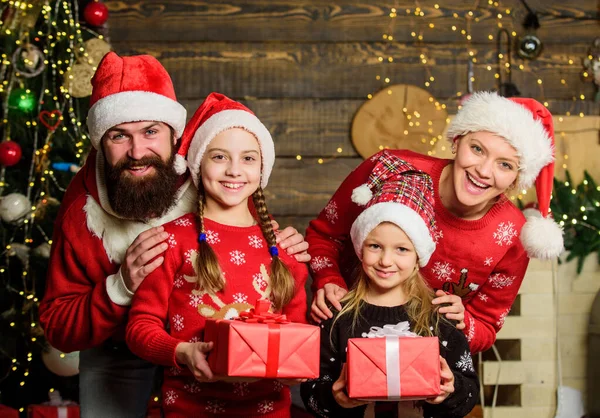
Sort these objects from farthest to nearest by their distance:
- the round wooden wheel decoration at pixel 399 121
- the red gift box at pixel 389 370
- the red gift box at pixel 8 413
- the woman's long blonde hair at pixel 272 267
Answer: the round wooden wheel decoration at pixel 399 121, the red gift box at pixel 8 413, the woman's long blonde hair at pixel 272 267, the red gift box at pixel 389 370

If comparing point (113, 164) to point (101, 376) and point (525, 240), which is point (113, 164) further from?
point (525, 240)

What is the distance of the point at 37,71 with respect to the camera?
3912 millimetres

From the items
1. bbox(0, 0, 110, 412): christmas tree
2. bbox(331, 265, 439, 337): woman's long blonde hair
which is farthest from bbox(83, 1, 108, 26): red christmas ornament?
bbox(331, 265, 439, 337): woman's long blonde hair

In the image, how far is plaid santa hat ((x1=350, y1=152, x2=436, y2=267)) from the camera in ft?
7.75

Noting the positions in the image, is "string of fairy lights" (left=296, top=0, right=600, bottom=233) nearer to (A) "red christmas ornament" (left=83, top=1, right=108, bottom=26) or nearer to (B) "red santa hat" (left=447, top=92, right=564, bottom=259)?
(A) "red christmas ornament" (left=83, top=1, right=108, bottom=26)

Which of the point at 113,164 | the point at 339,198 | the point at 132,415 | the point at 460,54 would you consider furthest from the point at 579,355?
the point at 113,164

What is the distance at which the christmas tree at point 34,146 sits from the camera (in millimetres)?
3830

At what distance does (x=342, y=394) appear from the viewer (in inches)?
84.8

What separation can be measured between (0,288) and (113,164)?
65.3 inches

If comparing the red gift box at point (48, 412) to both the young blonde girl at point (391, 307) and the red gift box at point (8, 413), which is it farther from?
the young blonde girl at point (391, 307)

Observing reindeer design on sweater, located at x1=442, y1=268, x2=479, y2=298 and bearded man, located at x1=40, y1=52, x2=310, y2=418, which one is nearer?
bearded man, located at x1=40, y1=52, x2=310, y2=418

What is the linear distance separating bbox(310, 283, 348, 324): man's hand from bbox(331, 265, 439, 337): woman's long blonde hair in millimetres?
25

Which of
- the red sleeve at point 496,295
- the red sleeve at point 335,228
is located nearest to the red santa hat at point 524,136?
the red sleeve at point 496,295

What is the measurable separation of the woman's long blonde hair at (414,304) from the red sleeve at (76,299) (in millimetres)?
664
